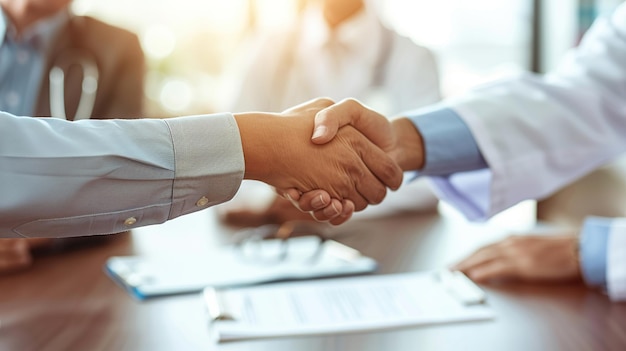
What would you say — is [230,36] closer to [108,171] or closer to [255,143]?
[255,143]

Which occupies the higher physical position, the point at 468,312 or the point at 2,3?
the point at 2,3

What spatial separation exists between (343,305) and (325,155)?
0.24 meters

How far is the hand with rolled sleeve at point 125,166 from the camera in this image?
0.81 metres

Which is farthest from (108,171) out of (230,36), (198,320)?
(230,36)

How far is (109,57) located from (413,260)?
51.7 inches

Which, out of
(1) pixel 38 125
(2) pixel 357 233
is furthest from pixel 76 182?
(2) pixel 357 233

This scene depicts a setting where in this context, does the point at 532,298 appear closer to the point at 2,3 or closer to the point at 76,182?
the point at 76,182

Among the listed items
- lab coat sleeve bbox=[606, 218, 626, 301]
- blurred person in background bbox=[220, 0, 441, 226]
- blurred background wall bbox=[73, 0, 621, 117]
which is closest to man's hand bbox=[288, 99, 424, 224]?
lab coat sleeve bbox=[606, 218, 626, 301]

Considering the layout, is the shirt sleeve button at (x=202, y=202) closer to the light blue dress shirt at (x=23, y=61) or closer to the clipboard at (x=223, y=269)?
the clipboard at (x=223, y=269)

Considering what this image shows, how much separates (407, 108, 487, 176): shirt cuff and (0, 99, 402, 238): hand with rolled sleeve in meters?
0.32

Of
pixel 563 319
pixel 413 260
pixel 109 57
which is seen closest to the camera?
pixel 563 319

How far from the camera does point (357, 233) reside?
1.56 meters

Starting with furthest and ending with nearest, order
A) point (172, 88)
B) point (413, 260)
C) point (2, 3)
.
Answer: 1. point (172, 88)
2. point (2, 3)
3. point (413, 260)

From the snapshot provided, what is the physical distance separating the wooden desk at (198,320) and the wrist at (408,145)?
6.9 inches
